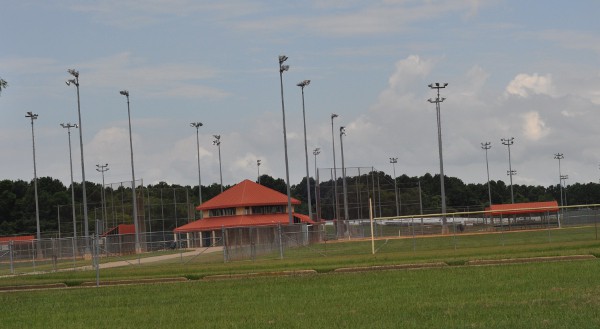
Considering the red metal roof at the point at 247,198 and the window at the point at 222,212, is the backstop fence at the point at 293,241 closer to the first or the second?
the window at the point at 222,212

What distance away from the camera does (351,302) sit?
23453 millimetres

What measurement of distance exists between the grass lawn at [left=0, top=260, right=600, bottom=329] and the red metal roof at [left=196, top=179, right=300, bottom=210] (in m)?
70.4

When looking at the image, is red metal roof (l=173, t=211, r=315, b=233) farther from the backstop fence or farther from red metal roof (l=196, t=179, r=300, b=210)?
the backstop fence

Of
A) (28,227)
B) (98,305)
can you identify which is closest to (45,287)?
(98,305)

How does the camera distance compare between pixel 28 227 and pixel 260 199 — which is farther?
pixel 28 227

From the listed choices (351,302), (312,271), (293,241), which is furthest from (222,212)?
(351,302)

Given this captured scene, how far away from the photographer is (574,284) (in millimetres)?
24172

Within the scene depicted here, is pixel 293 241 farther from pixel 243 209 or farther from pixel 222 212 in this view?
pixel 222 212

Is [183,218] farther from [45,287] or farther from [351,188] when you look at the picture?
[45,287]

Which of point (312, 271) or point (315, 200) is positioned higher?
point (315, 200)

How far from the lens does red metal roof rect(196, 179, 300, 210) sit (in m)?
105

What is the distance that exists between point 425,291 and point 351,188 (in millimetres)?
83790

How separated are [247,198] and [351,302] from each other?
82.7m

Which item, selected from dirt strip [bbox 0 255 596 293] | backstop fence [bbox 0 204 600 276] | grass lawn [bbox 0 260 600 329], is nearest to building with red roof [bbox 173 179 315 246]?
backstop fence [bbox 0 204 600 276]
